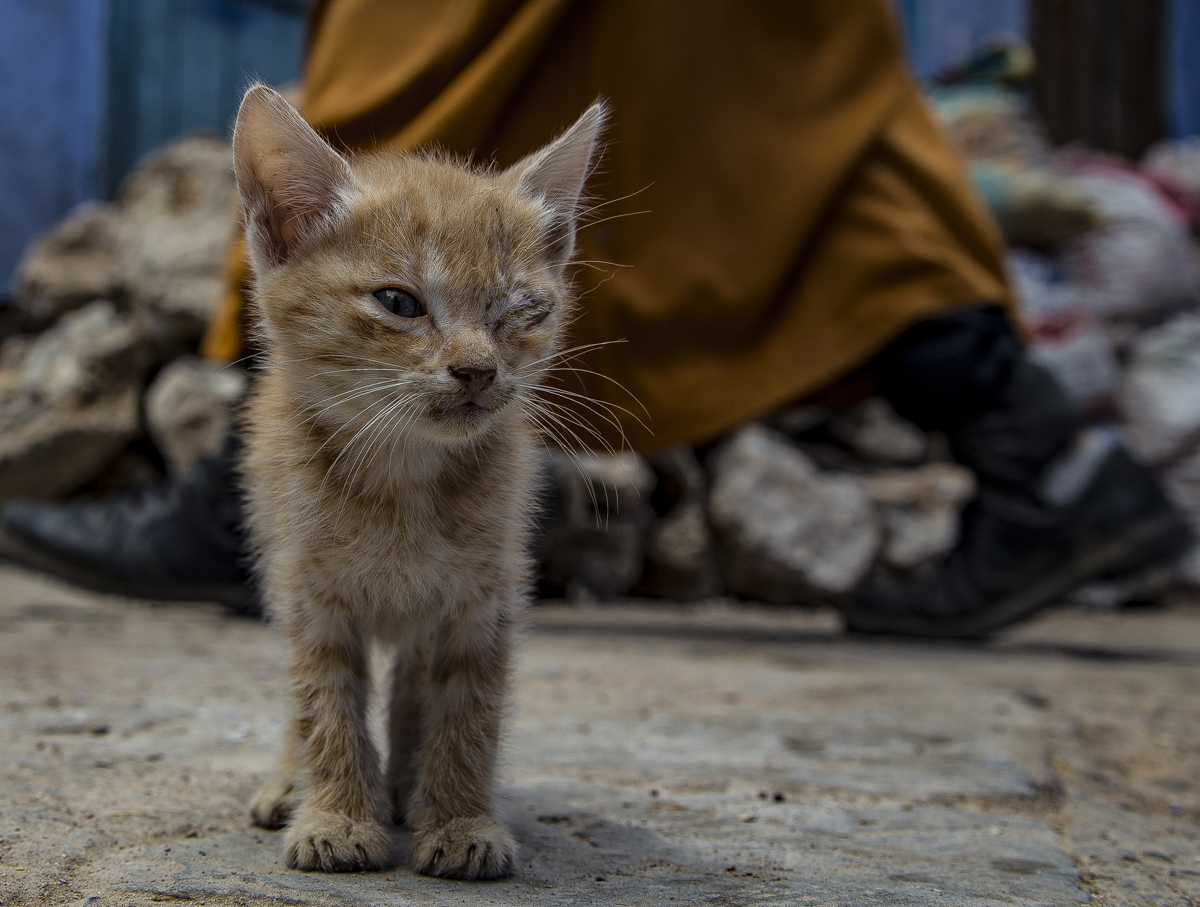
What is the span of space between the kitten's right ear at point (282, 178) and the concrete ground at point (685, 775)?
73 centimetres

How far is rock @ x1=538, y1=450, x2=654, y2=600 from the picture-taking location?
438 cm

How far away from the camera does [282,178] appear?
1276 mm

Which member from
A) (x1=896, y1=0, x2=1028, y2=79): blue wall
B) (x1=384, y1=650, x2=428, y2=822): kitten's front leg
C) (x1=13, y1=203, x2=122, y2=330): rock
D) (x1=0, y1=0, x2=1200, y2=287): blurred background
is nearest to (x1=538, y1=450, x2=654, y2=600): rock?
(x1=0, y1=0, x2=1200, y2=287): blurred background

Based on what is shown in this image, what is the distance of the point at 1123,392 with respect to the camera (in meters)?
5.22

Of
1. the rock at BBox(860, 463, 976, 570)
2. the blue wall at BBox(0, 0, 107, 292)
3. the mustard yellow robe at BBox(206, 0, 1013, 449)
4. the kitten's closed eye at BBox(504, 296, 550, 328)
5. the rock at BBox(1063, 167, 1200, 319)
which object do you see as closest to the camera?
the kitten's closed eye at BBox(504, 296, 550, 328)

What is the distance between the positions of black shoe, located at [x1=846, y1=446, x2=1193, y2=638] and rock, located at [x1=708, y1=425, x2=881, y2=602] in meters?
1.30

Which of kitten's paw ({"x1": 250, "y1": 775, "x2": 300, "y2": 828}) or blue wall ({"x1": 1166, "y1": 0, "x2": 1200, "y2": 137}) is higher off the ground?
blue wall ({"x1": 1166, "y1": 0, "x2": 1200, "y2": 137})

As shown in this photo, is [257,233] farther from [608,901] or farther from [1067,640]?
[1067,640]

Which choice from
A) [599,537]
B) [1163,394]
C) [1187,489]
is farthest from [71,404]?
[1187,489]

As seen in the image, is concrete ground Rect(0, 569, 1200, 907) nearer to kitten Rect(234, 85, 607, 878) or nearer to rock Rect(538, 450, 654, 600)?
kitten Rect(234, 85, 607, 878)

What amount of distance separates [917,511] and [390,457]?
3.93 meters

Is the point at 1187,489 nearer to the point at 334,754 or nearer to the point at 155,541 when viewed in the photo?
the point at 155,541

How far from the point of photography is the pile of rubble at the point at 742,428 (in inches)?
175

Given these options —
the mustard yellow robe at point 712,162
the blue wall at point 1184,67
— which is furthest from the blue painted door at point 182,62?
the blue wall at point 1184,67
